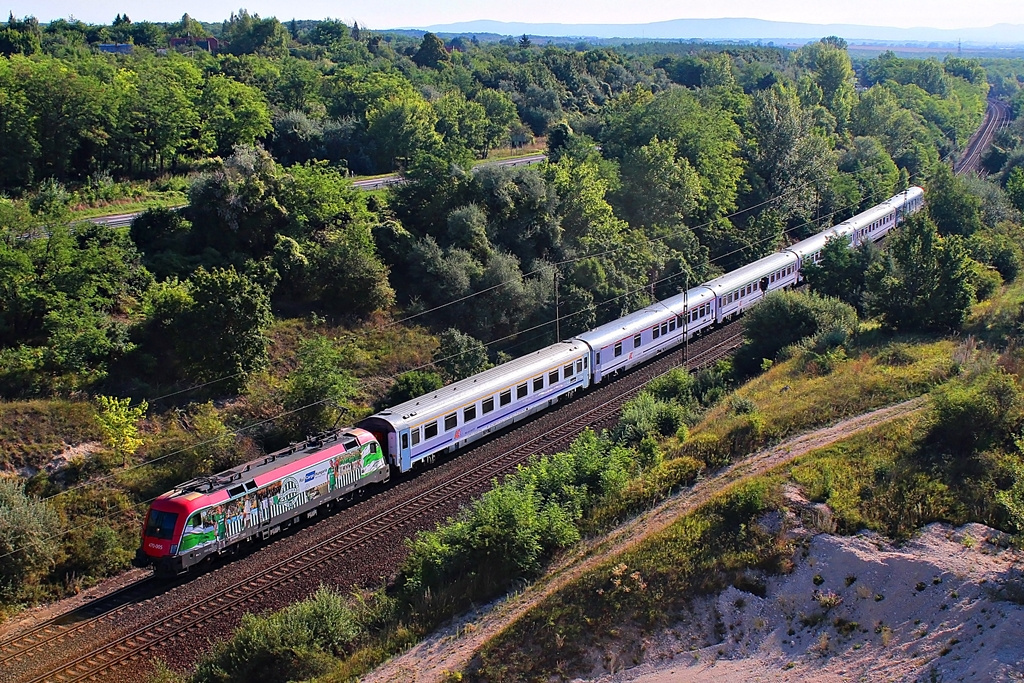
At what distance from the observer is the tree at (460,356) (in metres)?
38.1

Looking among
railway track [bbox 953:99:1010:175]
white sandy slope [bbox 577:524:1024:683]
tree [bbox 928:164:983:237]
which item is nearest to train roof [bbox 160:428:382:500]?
white sandy slope [bbox 577:524:1024:683]

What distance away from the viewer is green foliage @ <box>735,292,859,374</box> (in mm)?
37188

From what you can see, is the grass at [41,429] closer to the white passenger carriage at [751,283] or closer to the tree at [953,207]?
the white passenger carriage at [751,283]

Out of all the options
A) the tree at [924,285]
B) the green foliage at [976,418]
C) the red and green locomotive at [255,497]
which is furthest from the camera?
the tree at [924,285]

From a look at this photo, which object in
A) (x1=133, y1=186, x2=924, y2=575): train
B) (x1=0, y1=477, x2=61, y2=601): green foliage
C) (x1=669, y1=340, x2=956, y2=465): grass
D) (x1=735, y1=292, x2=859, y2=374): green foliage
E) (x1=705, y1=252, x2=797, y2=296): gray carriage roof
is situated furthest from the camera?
(x1=705, y1=252, x2=797, y2=296): gray carriage roof

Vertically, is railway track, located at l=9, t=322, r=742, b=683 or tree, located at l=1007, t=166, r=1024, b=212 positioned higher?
tree, located at l=1007, t=166, r=1024, b=212

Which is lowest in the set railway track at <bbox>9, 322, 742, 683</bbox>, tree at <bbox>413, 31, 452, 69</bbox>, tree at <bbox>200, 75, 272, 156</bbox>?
railway track at <bbox>9, 322, 742, 683</bbox>

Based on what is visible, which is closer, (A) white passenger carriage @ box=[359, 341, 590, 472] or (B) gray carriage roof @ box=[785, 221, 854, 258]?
(A) white passenger carriage @ box=[359, 341, 590, 472]

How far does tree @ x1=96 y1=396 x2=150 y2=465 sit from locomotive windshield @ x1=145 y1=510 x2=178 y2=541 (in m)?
5.51

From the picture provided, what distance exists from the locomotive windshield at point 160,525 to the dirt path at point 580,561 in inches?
317

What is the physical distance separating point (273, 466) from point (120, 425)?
20.9 ft

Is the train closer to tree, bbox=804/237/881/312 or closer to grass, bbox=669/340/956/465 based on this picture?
tree, bbox=804/237/881/312

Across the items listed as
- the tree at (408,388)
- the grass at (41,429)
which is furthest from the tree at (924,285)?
the grass at (41,429)

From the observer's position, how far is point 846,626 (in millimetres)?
15938
